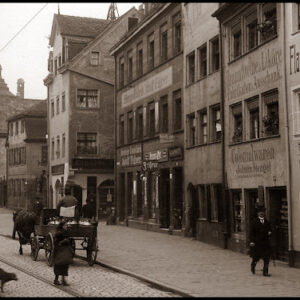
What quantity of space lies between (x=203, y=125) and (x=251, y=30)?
608 cm

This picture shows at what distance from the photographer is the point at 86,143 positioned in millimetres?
49656

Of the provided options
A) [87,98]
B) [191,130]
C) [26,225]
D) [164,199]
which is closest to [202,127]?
[191,130]

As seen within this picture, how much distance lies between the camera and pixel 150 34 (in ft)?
117

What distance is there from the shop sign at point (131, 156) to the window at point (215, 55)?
11.5m

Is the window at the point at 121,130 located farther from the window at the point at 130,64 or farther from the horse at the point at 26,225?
the horse at the point at 26,225

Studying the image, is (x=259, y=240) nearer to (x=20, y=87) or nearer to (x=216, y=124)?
(x=216, y=124)

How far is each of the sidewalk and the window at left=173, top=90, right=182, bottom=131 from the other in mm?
6295

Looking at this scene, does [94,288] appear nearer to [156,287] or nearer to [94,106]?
[156,287]

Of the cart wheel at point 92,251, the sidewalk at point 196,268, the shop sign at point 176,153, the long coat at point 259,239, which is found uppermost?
the shop sign at point 176,153

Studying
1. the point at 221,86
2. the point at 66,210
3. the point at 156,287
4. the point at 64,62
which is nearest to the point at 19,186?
the point at 64,62

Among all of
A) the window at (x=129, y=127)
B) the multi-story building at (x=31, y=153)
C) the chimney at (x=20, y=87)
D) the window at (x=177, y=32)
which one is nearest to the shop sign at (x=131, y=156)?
the window at (x=129, y=127)

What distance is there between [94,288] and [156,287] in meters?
1.38

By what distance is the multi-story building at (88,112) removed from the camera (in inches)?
1933

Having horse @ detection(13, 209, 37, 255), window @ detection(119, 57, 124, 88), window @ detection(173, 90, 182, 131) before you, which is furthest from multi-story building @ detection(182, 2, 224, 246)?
window @ detection(119, 57, 124, 88)
